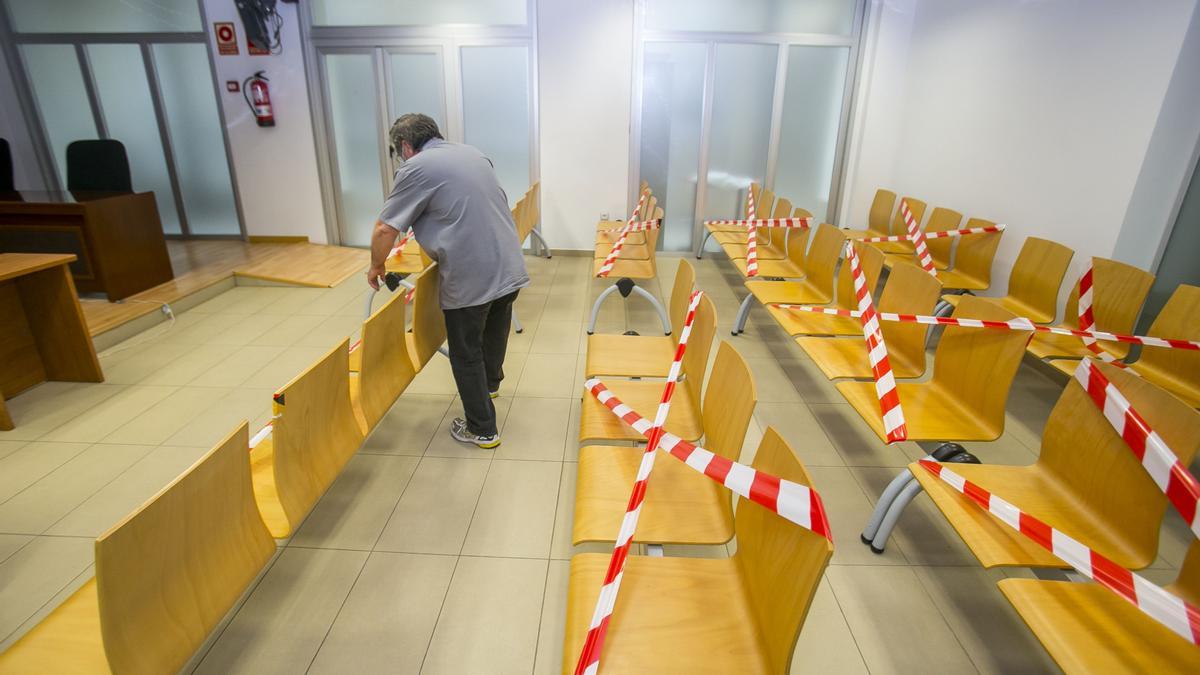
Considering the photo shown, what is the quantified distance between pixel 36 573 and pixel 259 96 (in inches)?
205

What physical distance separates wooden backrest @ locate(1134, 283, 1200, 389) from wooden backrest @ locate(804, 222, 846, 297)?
1.47 m

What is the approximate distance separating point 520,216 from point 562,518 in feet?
9.68

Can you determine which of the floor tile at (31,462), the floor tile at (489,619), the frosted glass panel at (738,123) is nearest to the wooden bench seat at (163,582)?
the floor tile at (489,619)

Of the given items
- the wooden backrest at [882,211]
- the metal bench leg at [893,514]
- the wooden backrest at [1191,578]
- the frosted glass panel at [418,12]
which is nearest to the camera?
the wooden backrest at [1191,578]

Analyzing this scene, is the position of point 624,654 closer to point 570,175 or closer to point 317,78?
point 570,175

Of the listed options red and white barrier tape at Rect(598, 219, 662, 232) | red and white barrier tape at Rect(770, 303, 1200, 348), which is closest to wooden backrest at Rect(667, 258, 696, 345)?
red and white barrier tape at Rect(770, 303, 1200, 348)

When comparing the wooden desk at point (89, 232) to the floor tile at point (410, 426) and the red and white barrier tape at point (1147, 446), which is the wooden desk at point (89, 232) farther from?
the red and white barrier tape at point (1147, 446)

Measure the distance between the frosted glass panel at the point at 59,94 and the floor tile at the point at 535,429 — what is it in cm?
618

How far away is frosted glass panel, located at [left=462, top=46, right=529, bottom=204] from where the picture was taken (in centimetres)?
561

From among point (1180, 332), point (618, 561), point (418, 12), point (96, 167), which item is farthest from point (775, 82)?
point (96, 167)

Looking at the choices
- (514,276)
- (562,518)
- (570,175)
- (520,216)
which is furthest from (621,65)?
(562,518)

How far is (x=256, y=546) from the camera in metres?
1.48

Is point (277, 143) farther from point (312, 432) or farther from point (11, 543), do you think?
point (312, 432)

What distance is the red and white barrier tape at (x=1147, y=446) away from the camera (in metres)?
1.32
